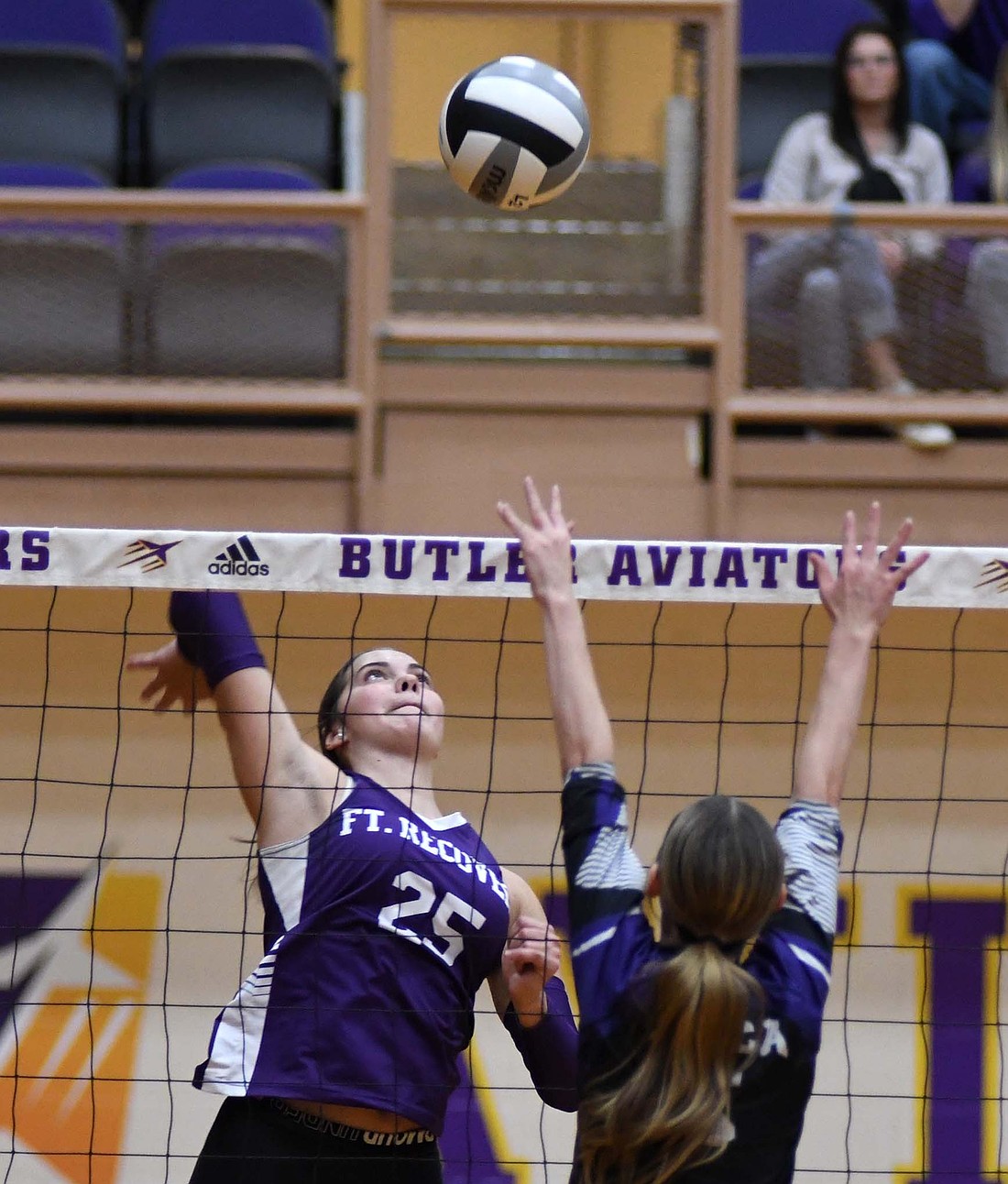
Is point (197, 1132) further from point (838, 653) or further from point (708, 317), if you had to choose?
point (838, 653)

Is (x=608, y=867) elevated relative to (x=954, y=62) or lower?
lower

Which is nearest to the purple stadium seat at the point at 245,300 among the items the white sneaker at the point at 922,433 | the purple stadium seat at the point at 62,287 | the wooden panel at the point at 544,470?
the purple stadium seat at the point at 62,287

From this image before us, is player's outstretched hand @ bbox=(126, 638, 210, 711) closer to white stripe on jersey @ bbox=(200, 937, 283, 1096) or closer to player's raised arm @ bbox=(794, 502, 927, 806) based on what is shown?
white stripe on jersey @ bbox=(200, 937, 283, 1096)

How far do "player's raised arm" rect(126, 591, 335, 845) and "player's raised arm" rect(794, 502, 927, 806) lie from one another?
3.77 ft

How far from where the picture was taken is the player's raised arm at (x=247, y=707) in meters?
3.27

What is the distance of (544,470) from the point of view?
5.80 m

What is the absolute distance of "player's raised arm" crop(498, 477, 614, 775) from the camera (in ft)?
7.93

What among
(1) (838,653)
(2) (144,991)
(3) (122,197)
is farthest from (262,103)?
(1) (838,653)

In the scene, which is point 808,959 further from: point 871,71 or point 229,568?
point 871,71

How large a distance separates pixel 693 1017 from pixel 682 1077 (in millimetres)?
84

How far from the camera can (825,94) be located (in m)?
7.12

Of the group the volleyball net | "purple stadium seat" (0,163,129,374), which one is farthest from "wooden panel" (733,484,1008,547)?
"purple stadium seat" (0,163,129,374)

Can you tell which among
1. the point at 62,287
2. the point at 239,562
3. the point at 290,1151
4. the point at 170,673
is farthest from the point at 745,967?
the point at 62,287

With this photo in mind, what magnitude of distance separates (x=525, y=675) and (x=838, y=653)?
3066 mm
